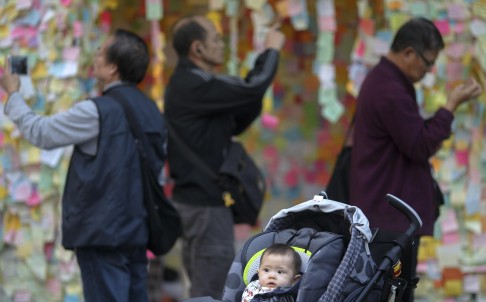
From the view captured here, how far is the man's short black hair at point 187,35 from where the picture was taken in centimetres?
622

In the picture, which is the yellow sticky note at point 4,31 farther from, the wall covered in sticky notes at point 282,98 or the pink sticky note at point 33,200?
the pink sticky note at point 33,200

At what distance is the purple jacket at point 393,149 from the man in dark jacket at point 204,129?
0.80 meters

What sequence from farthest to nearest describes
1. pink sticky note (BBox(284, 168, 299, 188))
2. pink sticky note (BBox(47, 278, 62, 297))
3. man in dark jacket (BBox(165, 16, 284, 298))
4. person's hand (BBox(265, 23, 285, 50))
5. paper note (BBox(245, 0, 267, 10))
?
1. pink sticky note (BBox(284, 168, 299, 188))
2. pink sticky note (BBox(47, 278, 62, 297))
3. paper note (BBox(245, 0, 267, 10))
4. person's hand (BBox(265, 23, 285, 50))
5. man in dark jacket (BBox(165, 16, 284, 298))

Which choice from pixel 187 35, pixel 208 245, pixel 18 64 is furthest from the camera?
pixel 187 35

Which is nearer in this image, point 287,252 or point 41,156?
point 287,252

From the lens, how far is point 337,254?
179 inches

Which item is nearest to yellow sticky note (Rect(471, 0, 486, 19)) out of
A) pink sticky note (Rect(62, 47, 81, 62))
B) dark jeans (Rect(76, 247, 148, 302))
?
pink sticky note (Rect(62, 47, 81, 62))

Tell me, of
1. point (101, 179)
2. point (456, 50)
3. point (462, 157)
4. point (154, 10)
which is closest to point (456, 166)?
point (462, 157)

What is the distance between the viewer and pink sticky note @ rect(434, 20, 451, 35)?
6641mm

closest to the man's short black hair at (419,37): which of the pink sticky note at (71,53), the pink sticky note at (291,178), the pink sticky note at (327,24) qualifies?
the pink sticky note at (327,24)

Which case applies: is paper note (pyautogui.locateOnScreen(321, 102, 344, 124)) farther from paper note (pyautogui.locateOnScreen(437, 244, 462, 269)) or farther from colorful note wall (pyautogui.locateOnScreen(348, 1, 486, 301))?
paper note (pyautogui.locateOnScreen(437, 244, 462, 269))

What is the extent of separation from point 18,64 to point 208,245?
Answer: 136 cm

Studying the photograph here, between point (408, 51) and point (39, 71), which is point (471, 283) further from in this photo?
point (39, 71)

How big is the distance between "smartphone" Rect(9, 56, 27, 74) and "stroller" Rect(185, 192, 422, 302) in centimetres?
166
